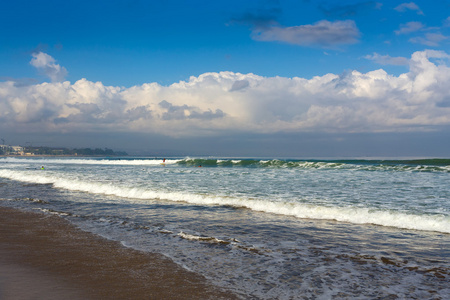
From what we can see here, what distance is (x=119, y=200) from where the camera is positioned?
48.7 ft

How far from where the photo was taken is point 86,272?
538cm

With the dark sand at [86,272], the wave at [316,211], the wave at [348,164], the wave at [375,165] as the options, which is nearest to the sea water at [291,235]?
the wave at [316,211]

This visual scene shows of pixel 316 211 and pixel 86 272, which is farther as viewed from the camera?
pixel 316 211

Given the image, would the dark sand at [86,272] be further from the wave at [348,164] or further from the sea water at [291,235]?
the wave at [348,164]

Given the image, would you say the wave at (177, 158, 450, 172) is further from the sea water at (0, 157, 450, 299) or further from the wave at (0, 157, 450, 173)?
the sea water at (0, 157, 450, 299)

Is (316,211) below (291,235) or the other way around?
the other way around

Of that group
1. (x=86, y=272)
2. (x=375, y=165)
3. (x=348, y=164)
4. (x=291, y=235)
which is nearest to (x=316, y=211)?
(x=291, y=235)

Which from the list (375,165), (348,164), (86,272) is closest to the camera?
(86,272)

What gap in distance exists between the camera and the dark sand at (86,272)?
448cm

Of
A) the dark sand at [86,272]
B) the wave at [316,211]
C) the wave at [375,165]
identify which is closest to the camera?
the dark sand at [86,272]

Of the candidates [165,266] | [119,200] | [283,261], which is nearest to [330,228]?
[283,261]

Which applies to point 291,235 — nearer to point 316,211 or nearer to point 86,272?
point 316,211

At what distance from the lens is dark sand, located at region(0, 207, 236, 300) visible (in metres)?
4.48

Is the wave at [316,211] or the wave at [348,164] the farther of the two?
the wave at [348,164]
